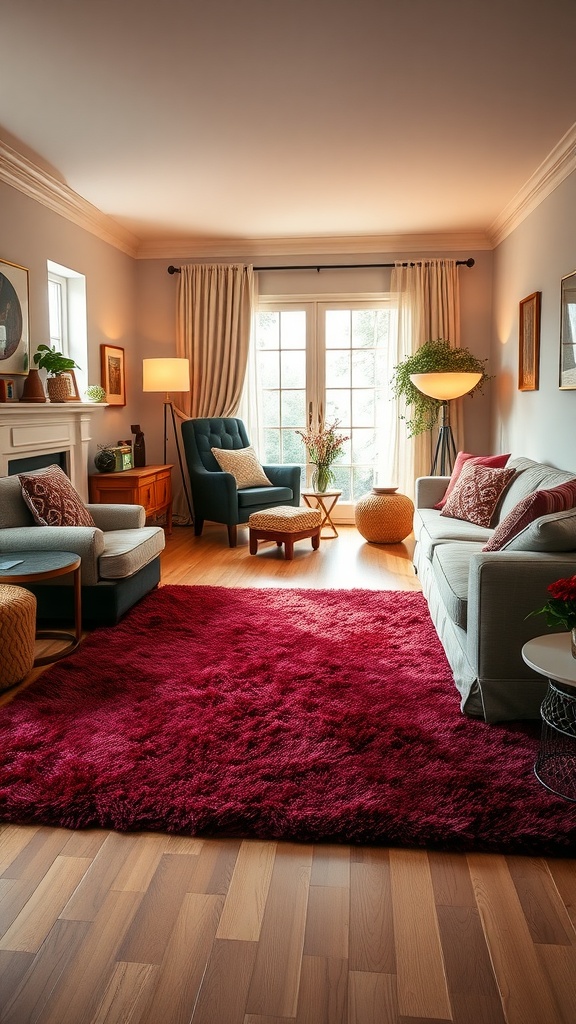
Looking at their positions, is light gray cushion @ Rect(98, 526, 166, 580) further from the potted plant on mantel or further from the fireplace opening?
the potted plant on mantel

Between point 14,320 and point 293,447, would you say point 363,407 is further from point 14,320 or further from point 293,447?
point 14,320

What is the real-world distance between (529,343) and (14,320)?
11.6 feet


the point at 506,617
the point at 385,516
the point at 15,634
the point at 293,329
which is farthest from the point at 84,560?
the point at 293,329

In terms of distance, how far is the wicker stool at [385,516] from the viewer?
618cm

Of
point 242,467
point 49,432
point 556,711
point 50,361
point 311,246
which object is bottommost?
point 556,711

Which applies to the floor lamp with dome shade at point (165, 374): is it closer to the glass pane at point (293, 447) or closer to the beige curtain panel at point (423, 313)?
the glass pane at point (293, 447)

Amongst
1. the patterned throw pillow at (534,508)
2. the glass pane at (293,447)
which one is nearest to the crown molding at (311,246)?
the glass pane at (293,447)

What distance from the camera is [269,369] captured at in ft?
24.0

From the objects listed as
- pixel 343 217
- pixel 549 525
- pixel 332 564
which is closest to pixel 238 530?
Answer: pixel 332 564

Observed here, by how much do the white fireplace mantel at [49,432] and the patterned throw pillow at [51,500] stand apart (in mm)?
367

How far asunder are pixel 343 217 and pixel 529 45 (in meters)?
3.10

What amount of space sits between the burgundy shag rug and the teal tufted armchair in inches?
96.2

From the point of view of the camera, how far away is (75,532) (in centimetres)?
380

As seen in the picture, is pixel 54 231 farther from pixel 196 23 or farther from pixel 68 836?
pixel 68 836
